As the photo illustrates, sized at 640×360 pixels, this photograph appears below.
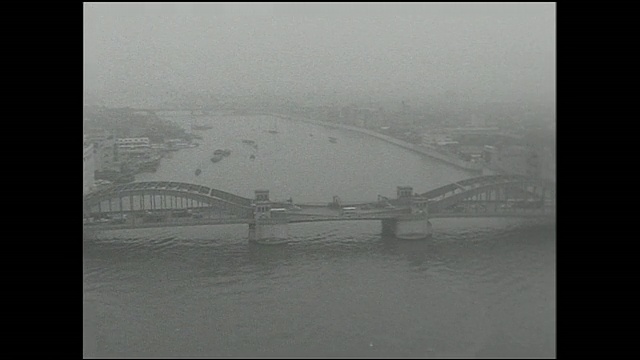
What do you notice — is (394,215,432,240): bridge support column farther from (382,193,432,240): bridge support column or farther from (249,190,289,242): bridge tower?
(249,190,289,242): bridge tower

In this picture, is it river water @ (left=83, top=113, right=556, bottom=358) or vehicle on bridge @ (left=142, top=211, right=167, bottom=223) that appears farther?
vehicle on bridge @ (left=142, top=211, right=167, bottom=223)

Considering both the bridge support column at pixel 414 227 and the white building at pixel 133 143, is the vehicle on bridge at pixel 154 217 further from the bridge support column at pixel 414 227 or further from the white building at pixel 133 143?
the bridge support column at pixel 414 227

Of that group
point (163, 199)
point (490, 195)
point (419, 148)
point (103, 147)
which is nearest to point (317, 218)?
point (419, 148)

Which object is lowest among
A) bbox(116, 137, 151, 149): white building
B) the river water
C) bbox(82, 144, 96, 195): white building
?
the river water

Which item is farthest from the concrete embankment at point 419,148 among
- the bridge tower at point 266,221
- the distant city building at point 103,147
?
the distant city building at point 103,147

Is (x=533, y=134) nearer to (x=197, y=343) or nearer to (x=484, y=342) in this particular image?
(x=484, y=342)

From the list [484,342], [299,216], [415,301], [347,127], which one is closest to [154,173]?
[299,216]

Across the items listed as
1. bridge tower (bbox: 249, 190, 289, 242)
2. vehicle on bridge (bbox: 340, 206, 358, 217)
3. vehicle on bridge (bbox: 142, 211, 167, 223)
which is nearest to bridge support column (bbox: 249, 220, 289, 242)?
bridge tower (bbox: 249, 190, 289, 242)
